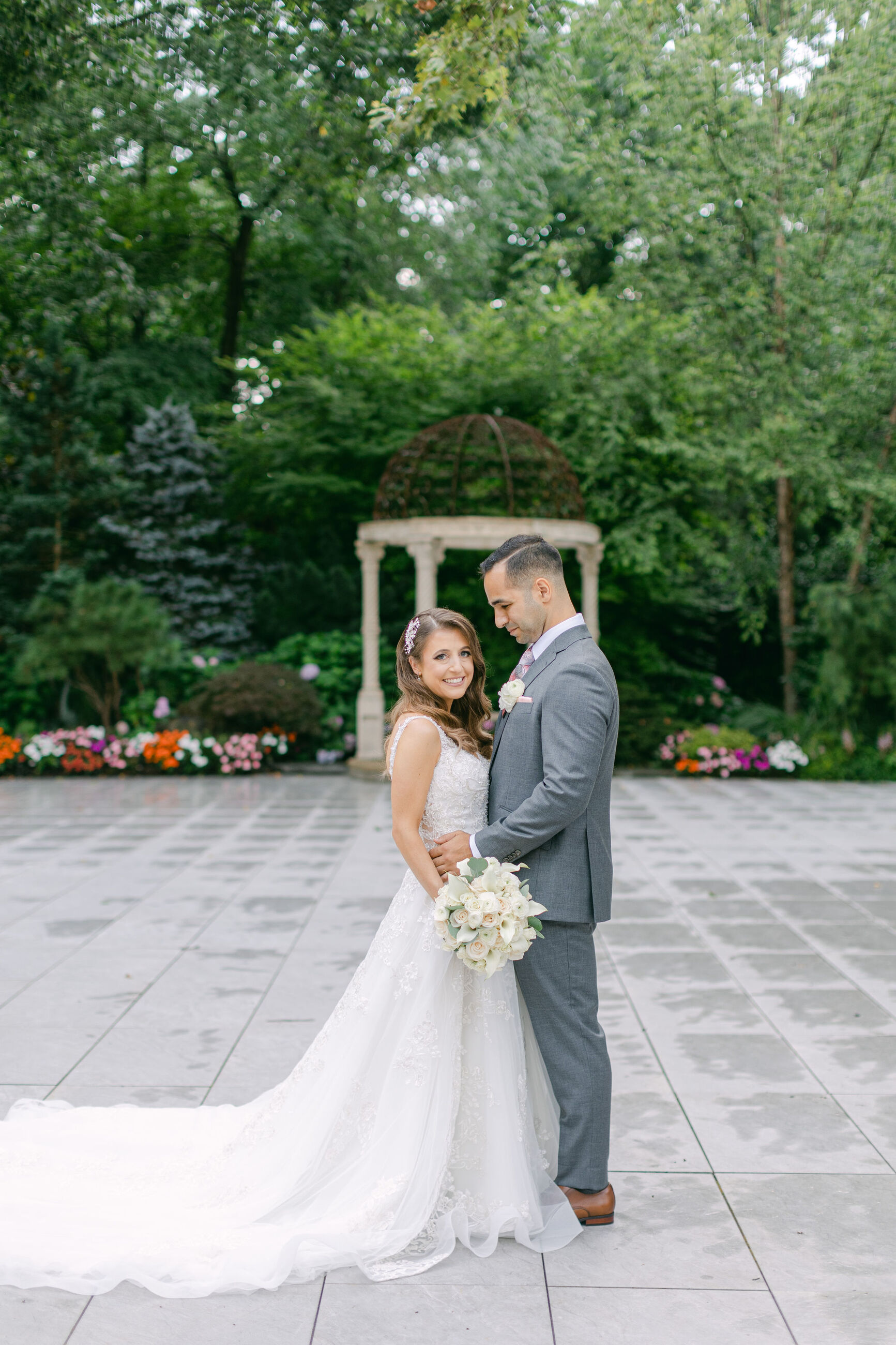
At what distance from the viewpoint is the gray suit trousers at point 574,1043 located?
123 inches

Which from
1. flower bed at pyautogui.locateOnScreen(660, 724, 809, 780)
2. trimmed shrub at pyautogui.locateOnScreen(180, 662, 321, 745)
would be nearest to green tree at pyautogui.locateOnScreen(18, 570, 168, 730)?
trimmed shrub at pyautogui.locateOnScreen(180, 662, 321, 745)

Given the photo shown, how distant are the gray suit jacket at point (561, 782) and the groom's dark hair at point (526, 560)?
0.19 m

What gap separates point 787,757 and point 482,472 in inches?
210

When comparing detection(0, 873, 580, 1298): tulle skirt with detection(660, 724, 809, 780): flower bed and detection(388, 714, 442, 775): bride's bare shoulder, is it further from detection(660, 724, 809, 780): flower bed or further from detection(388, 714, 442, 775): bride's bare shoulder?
detection(660, 724, 809, 780): flower bed

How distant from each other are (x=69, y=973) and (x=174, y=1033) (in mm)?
1117

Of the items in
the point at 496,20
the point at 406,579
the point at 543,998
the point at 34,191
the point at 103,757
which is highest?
the point at 34,191

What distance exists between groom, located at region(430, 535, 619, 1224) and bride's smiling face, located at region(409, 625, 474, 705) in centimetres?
15

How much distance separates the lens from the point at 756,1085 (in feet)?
13.6

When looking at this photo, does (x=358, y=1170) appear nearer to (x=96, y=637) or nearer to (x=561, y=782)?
(x=561, y=782)

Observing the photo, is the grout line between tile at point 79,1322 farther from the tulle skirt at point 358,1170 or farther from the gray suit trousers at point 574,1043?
the gray suit trousers at point 574,1043

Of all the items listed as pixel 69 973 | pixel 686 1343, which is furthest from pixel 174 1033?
pixel 686 1343

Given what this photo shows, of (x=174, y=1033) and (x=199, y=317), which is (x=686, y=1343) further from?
(x=199, y=317)

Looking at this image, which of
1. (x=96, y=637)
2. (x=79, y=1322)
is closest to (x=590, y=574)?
(x=96, y=637)

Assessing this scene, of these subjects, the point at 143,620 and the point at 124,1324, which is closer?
the point at 124,1324
